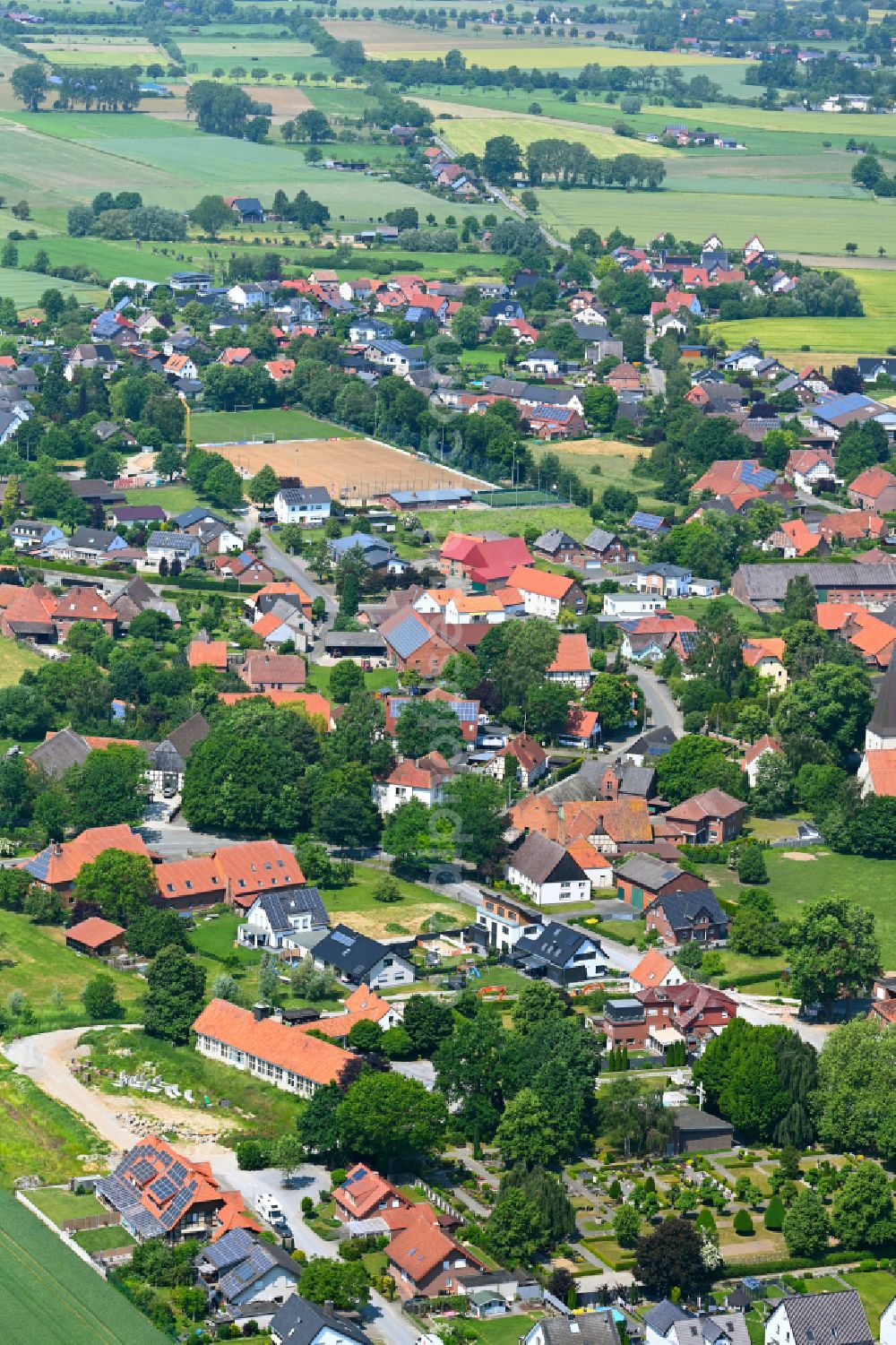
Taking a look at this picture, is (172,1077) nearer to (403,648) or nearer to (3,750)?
(3,750)

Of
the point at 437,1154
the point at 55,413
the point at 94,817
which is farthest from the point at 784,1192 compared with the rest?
the point at 55,413

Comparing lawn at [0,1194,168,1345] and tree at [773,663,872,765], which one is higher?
lawn at [0,1194,168,1345]

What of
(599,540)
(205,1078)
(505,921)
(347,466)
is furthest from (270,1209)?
(347,466)

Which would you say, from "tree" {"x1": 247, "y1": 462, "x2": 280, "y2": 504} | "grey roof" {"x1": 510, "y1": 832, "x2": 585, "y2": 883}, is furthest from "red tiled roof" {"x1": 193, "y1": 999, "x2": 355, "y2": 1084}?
"tree" {"x1": 247, "y1": 462, "x2": 280, "y2": 504}

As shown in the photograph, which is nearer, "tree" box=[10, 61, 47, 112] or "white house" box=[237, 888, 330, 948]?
"white house" box=[237, 888, 330, 948]

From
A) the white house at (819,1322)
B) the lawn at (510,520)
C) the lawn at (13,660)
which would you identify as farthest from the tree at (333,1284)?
the lawn at (510,520)

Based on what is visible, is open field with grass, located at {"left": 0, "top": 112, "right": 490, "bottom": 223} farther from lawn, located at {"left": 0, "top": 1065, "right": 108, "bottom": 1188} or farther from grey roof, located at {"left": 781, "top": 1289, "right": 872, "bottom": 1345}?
grey roof, located at {"left": 781, "top": 1289, "right": 872, "bottom": 1345}

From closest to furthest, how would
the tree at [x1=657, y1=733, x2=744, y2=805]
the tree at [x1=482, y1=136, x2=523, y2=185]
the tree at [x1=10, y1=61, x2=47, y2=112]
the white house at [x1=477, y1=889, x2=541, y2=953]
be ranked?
1. the white house at [x1=477, y1=889, x2=541, y2=953]
2. the tree at [x1=657, y1=733, x2=744, y2=805]
3. the tree at [x1=482, y1=136, x2=523, y2=185]
4. the tree at [x1=10, y1=61, x2=47, y2=112]
